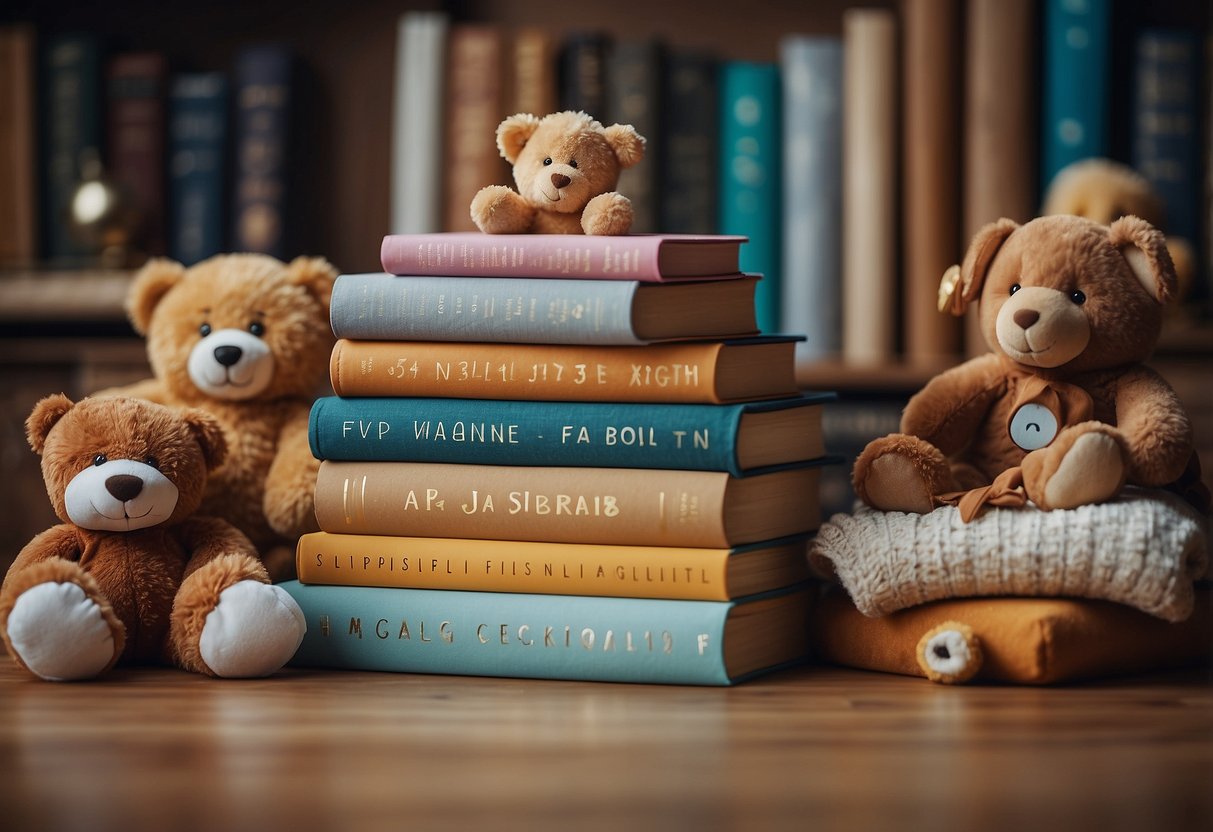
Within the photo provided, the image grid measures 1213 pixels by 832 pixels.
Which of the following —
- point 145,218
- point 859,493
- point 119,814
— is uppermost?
point 145,218

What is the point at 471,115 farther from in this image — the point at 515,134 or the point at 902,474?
the point at 902,474

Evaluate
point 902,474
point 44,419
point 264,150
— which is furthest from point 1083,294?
point 264,150

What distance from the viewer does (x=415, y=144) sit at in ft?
5.61

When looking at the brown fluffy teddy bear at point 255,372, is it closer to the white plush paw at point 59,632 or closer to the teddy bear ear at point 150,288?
the teddy bear ear at point 150,288

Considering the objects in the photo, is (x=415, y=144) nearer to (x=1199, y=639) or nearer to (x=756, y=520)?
(x=756, y=520)

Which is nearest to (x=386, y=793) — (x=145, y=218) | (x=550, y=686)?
(x=550, y=686)

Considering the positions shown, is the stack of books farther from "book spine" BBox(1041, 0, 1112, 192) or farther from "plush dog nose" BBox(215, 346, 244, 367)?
"book spine" BBox(1041, 0, 1112, 192)

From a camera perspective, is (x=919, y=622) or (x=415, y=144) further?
(x=415, y=144)

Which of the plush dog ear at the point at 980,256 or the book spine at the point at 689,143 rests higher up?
the book spine at the point at 689,143

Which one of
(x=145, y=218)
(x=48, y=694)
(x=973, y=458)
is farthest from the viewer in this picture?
(x=145, y=218)

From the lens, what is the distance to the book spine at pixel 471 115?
66.6 inches

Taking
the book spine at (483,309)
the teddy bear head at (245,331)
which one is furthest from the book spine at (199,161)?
the book spine at (483,309)

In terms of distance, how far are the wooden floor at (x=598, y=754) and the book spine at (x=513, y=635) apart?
0.01 meters

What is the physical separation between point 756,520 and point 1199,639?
0.29 metres
